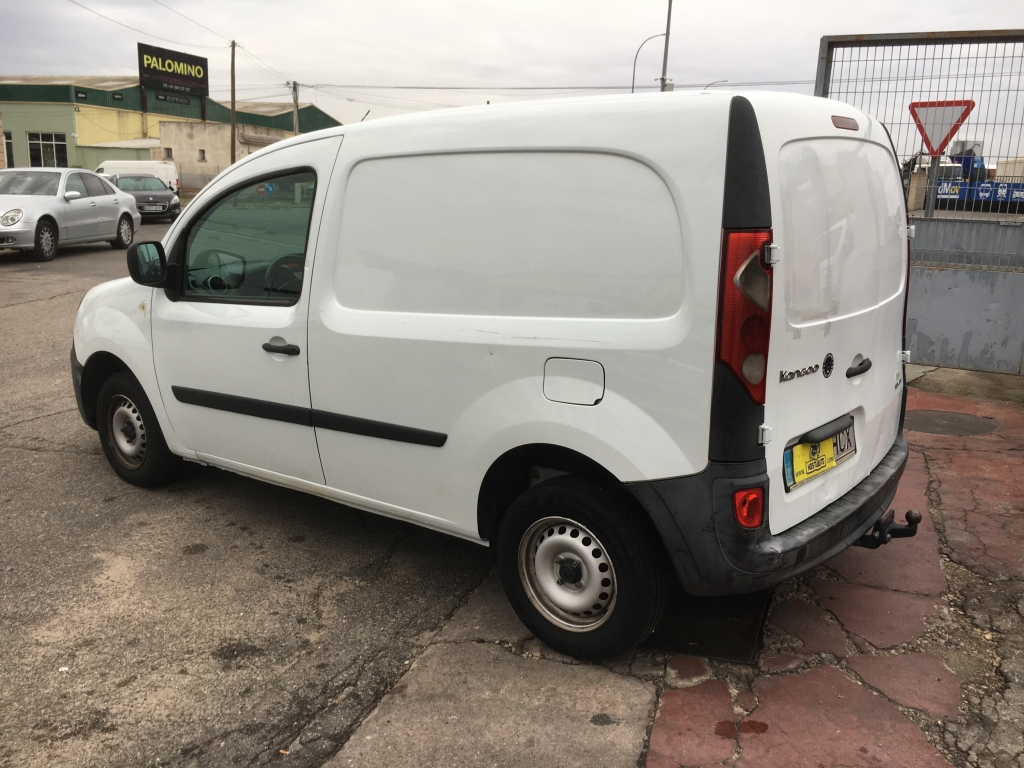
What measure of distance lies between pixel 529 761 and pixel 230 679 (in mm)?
1118

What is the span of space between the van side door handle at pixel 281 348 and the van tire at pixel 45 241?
12572mm

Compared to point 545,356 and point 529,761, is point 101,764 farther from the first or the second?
point 545,356

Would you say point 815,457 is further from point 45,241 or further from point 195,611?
point 45,241

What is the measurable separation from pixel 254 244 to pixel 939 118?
5908mm

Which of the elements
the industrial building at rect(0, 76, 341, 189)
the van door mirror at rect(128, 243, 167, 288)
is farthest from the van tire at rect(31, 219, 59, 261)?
the industrial building at rect(0, 76, 341, 189)

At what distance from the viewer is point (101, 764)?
2562 millimetres

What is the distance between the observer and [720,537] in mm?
2654

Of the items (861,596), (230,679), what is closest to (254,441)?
(230,679)

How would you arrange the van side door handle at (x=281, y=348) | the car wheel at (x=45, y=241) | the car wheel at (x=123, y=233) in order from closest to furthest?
the van side door handle at (x=281, y=348) → the car wheel at (x=45, y=241) → the car wheel at (x=123, y=233)

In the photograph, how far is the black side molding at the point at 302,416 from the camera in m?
3.34

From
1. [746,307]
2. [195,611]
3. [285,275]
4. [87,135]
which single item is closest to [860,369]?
[746,307]

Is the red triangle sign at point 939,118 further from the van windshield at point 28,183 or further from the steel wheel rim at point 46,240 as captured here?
the van windshield at point 28,183

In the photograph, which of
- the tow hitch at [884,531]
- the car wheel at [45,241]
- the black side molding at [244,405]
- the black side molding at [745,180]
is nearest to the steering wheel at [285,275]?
the black side molding at [244,405]

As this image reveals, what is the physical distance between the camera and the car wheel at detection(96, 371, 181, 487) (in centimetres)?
454
